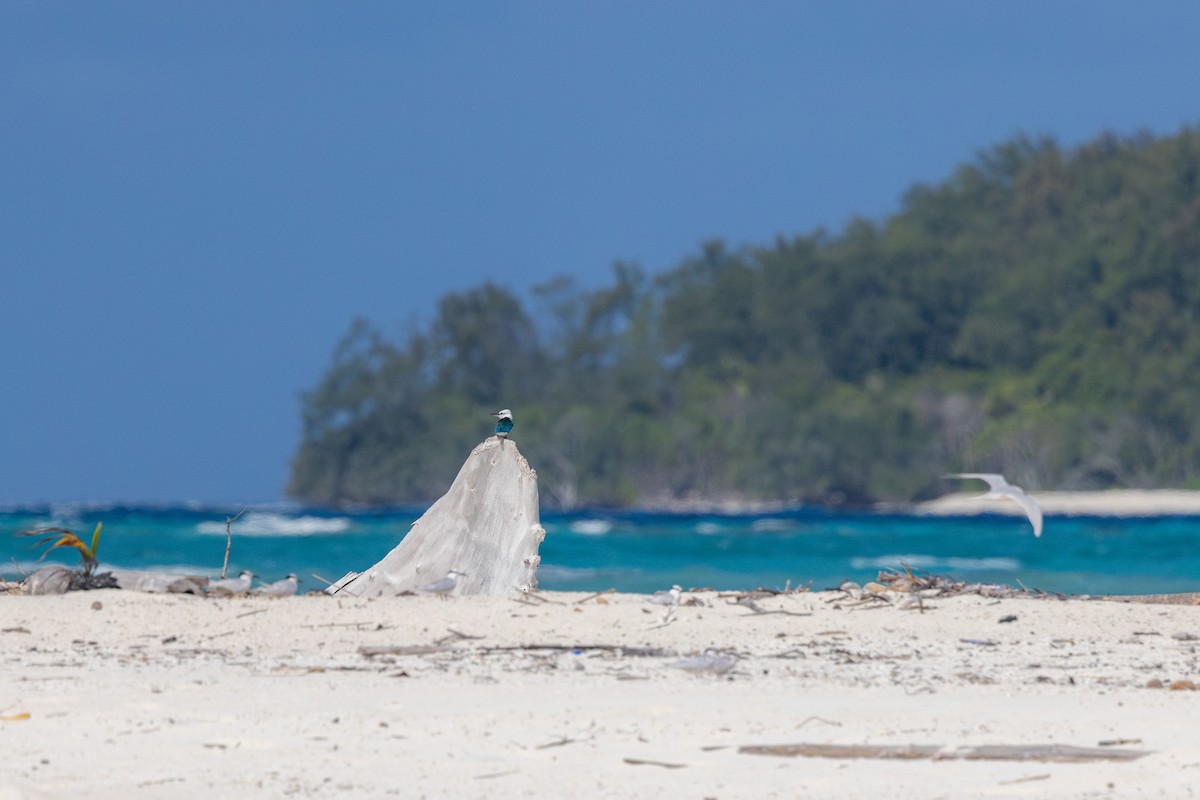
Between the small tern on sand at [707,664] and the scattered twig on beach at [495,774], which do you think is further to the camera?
the small tern on sand at [707,664]

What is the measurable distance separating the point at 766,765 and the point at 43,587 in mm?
5451

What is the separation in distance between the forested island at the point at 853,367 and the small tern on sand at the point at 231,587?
2392 inches

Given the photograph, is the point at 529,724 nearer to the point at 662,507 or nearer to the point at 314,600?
the point at 314,600

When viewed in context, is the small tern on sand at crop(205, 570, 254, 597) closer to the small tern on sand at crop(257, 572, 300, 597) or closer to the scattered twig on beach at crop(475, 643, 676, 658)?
the small tern on sand at crop(257, 572, 300, 597)

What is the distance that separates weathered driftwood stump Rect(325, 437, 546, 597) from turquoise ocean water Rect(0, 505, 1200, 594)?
6.18 metres

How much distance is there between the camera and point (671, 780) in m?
4.77

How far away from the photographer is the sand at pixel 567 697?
15.7 ft

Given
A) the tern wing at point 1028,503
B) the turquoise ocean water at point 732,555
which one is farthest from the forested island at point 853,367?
the tern wing at point 1028,503

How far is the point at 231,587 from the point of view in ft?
30.2

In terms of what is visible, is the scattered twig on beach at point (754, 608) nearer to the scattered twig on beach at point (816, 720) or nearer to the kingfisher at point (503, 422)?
the kingfisher at point (503, 422)

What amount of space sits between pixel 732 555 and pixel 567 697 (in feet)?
64.6

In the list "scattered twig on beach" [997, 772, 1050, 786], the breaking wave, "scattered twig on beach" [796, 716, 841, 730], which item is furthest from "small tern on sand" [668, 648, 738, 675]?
the breaking wave

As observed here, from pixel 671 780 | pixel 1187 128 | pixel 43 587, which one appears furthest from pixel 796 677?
pixel 1187 128

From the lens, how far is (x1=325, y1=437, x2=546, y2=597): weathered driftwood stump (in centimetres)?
925
